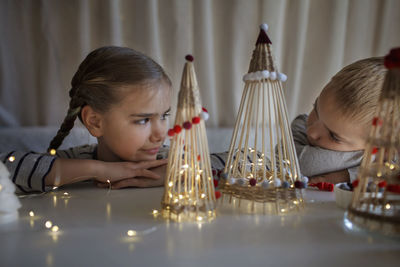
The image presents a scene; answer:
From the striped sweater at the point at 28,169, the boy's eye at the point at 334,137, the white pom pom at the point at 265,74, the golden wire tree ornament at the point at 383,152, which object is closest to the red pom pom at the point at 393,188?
the golden wire tree ornament at the point at 383,152

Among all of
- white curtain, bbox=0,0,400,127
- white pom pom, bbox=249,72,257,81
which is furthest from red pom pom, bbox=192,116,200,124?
white curtain, bbox=0,0,400,127

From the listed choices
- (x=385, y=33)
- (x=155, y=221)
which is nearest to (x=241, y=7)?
(x=385, y=33)

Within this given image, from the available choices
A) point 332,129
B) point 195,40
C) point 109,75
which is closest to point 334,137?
point 332,129

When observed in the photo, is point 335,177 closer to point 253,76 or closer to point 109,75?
point 253,76

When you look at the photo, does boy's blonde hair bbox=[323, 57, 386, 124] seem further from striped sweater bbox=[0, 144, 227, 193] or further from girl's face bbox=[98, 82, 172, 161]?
striped sweater bbox=[0, 144, 227, 193]

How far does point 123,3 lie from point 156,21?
15cm

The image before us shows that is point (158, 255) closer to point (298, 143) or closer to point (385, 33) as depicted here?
point (298, 143)

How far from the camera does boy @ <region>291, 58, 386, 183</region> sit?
2.92 feet

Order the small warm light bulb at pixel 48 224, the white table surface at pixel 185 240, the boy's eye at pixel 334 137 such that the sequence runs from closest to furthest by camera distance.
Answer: the white table surface at pixel 185 240, the small warm light bulb at pixel 48 224, the boy's eye at pixel 334 137

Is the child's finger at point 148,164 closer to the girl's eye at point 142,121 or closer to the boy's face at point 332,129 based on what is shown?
the girl's eye at point 142,121

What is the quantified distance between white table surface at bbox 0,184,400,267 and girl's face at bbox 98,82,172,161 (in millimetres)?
205

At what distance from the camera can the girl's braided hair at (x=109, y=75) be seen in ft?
2.84

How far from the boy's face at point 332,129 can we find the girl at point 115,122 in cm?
42

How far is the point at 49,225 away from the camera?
0.63 metres
